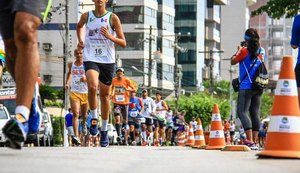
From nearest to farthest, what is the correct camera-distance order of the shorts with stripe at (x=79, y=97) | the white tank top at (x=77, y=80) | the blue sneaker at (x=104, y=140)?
1. the blue sneaker at (x=104, y=140)
2. the shorts with stripe at (x=79, y=97)
3. the white tank top at (x=77, y=80)

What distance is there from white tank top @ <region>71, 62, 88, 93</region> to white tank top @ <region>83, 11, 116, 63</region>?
389 cm

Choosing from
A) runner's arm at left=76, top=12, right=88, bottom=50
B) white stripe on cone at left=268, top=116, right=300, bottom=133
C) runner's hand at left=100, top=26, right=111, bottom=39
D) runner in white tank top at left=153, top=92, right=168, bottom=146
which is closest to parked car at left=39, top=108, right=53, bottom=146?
runner in white tank top at left=153, top=92, right=168, bottom=146

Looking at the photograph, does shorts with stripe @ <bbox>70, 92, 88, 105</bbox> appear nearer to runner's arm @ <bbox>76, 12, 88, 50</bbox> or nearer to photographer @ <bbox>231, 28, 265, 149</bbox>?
runner's arm @ <bbox>76, 12, 88, 50</bbox>

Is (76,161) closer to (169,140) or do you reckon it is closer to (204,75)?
(169,140)

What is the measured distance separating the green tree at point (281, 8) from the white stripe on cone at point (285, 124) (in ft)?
78.9

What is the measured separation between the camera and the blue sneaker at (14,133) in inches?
322

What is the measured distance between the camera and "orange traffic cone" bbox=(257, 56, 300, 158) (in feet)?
32.6

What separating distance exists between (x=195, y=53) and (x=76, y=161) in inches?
4329

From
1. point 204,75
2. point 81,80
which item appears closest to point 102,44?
point 81,80

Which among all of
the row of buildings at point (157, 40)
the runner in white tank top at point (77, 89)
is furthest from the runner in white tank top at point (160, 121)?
the row of buildings at point (157, 40)

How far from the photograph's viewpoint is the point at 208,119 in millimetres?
98750

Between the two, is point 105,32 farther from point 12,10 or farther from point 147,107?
point 147,107

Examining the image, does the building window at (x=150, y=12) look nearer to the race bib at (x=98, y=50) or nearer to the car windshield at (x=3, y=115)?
the car windshield at (x=3, y=115)

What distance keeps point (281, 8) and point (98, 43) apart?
63.5 ft
